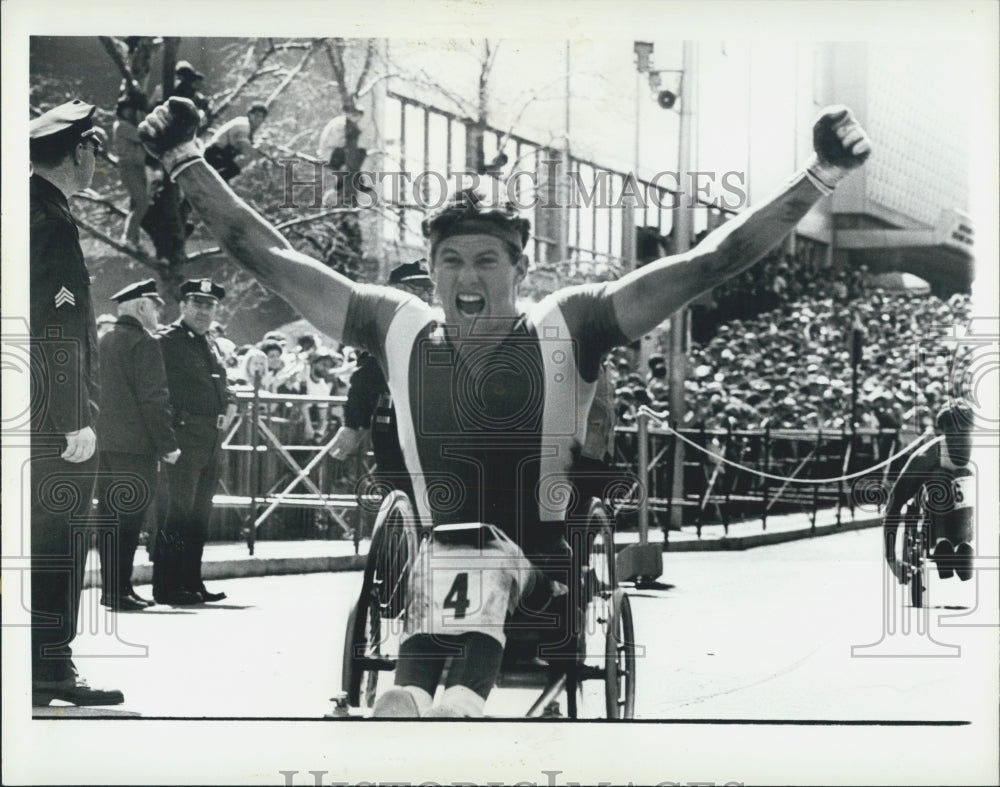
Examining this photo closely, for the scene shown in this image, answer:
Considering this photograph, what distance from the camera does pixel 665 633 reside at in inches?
251

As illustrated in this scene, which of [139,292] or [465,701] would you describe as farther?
[139,292]

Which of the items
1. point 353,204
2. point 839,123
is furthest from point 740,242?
point 353,204

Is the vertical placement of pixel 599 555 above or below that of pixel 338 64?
below

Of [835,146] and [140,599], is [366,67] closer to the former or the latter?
[835,146]

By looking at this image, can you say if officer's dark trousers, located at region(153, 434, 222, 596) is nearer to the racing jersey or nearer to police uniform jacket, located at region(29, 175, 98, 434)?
police uniform jacket, located at region(29, 175, 98, 434)

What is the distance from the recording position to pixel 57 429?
641 centimetres

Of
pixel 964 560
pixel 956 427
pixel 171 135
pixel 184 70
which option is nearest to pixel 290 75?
pixel 184 70

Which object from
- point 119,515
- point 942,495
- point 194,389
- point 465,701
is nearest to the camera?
point 465,701

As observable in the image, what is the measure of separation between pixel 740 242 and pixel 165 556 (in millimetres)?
2399

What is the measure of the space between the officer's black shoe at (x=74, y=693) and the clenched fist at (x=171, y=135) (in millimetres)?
1912

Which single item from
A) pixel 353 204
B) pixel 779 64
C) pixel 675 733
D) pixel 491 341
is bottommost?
pixel 675 733

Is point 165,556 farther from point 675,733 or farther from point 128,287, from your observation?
point 675,733

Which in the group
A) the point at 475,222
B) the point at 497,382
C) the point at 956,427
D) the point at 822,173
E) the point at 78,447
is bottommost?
the point at 78,447

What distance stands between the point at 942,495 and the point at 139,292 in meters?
3.02
